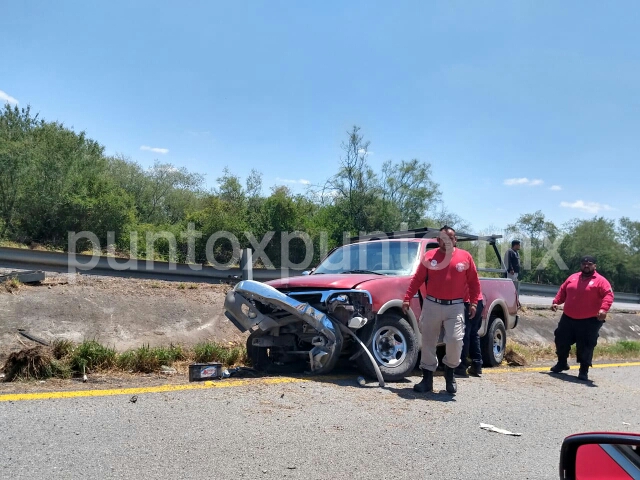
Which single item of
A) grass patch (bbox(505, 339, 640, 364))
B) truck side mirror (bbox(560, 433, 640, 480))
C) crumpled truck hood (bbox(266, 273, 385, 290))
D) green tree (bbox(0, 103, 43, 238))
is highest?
green tree (bbox(0, 103, 43, 238))

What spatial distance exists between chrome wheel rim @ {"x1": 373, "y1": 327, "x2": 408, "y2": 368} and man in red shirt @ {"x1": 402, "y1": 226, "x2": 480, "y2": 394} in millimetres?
343

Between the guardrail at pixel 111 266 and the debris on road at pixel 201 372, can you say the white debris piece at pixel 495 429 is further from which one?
the guardrail at pixel 111 266

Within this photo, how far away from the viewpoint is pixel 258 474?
357 centimetres

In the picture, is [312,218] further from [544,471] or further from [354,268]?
Result: [544,471]

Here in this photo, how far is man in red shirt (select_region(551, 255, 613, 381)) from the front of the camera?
26.9ft

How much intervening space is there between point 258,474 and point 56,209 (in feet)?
52.4

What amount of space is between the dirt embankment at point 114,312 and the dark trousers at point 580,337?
5345mm

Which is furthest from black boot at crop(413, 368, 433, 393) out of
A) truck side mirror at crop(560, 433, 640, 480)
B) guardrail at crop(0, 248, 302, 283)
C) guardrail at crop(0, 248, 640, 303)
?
guardrail at crop(0, 248, 302, 283)

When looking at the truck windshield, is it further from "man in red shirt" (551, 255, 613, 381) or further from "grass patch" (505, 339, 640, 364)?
"grass patch" (505, 339, 640, 364)

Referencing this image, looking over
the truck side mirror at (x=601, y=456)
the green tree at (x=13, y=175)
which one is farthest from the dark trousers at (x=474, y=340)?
the green tree at (x=13, y=175)

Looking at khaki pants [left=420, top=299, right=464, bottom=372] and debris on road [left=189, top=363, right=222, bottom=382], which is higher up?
khaki pants [left=420, top=299, right=464, bottom=372]

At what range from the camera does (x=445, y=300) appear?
6250 millimetres

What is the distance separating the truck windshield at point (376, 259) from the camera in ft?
24.5

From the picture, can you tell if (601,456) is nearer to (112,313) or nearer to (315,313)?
(315,313)
